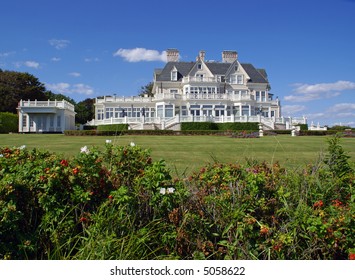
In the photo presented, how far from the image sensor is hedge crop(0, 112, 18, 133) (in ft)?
151

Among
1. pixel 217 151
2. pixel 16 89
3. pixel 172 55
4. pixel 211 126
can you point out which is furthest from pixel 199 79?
pixel 217 151

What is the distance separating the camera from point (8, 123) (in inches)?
1874

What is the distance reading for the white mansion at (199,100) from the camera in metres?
45.7

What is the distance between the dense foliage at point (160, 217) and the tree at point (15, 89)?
224 feet

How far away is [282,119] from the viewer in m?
47.5

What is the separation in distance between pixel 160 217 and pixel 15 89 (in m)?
69.9

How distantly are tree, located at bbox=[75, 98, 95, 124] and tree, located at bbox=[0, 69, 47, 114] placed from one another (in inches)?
622

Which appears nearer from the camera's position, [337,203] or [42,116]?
[337,203]

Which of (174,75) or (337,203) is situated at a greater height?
(174,75)

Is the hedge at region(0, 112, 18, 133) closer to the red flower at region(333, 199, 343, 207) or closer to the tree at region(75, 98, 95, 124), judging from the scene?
the tree at region(75, 98, 95, 124)

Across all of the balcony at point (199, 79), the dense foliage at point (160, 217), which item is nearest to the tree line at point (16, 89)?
the balcony at point (199, 79)

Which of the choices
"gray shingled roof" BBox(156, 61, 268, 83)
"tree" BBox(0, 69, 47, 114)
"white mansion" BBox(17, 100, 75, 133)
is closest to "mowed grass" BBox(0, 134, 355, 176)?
"white mansion" BBox(17, 100, 75, 133)

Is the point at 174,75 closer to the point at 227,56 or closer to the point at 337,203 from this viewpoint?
the point at 227,56
